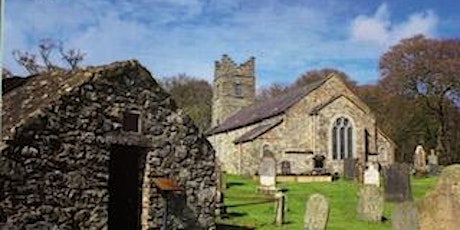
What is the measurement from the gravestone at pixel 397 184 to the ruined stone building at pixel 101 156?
1220 cm

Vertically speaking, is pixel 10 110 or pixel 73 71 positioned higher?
pixel 73 71

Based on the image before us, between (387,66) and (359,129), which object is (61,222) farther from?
(387,66)

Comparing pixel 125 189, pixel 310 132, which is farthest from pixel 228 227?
pixel 310 132

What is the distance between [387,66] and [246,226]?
151 feet

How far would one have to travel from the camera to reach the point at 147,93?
1346 centimetres

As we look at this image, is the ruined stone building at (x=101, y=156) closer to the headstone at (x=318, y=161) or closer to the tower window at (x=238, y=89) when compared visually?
the headstone at (x=318, y=161)

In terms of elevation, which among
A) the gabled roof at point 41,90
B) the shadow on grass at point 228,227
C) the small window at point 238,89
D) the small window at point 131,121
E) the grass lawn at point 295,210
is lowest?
the shadow on grass at point 228,227

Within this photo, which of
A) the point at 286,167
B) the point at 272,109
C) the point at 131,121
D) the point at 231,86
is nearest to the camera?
the point at 131,121

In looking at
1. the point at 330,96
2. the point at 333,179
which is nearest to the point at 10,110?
the point at 333,179

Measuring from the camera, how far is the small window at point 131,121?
12984mm

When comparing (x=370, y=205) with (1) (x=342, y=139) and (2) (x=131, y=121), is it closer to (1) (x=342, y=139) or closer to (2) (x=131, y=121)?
(2) (x=131, y=121)

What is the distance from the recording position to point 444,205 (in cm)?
925

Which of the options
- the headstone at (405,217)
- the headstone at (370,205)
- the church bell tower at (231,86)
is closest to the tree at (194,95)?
the church bell tower at (231,86)

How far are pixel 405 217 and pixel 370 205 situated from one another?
743 centimetres
